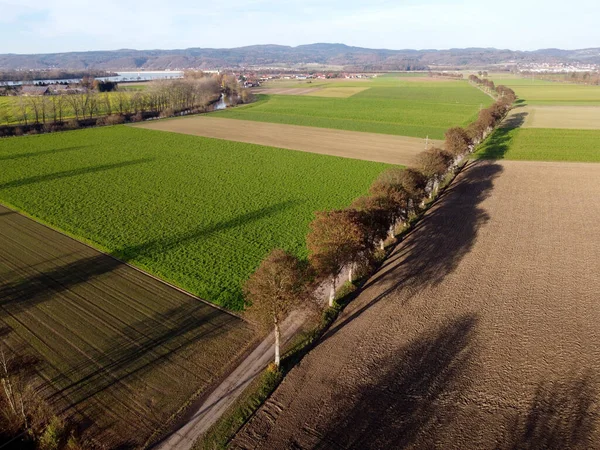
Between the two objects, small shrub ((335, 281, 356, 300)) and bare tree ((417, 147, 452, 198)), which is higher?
bare tree ((417, 147, 452, 198))

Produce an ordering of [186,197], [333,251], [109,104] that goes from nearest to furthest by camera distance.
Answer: [333,251] < [186,197] < [109,104]

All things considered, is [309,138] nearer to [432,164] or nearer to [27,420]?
[432,164]

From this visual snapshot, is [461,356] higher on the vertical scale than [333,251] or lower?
lower

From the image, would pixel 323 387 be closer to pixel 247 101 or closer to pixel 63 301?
pixel 63 301

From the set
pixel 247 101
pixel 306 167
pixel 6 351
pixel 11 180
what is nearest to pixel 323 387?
pixel 6 351

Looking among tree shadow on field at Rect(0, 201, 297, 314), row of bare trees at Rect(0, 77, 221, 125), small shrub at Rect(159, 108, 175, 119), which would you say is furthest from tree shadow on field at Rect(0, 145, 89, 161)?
small shrub at Rect(159, 108, 175, 119)

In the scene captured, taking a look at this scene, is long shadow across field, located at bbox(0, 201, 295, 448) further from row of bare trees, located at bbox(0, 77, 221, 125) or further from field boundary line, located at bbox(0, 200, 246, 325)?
row of bare trees, located at bbox(0, 77, 221, 125)

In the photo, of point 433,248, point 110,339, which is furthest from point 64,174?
point 433,248
